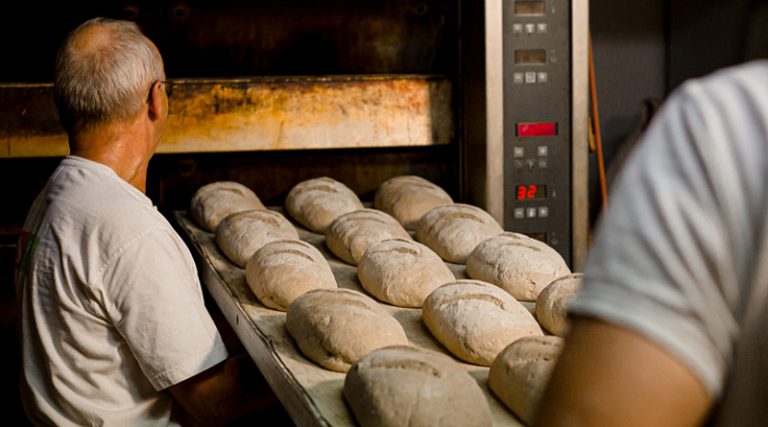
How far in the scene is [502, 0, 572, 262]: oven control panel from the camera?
2.56 meters

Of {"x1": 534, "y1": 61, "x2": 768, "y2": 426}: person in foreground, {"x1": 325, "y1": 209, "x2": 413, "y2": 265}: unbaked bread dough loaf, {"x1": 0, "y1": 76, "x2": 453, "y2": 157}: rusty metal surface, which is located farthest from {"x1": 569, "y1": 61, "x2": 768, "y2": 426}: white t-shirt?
{"x1": 0, "y1": 76, "x2": 453, "y2": 157}: rusty metal surface

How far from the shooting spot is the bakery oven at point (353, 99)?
8.45 feet

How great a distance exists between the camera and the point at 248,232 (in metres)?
2.36

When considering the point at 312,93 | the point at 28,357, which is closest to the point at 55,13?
the point at 312,93

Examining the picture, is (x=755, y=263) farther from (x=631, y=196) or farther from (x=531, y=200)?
(x=531, y=200)

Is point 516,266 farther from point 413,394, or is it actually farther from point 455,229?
point 413,394

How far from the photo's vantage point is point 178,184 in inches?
112

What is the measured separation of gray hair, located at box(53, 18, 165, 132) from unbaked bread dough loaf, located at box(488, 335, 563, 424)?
0.95 meters

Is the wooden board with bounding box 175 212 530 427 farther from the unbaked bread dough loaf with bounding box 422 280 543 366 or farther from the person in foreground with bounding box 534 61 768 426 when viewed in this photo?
the person in foreground with bounding box 534 61 768 426

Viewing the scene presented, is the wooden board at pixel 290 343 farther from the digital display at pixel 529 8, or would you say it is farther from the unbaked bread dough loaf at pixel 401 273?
the digital display at pixel 529 8

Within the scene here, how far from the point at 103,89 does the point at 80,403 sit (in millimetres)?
640

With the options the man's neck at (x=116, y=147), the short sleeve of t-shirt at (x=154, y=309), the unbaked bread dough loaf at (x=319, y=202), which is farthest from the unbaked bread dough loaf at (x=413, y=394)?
the unbaked bread dough loaf at (x=319, y=202)

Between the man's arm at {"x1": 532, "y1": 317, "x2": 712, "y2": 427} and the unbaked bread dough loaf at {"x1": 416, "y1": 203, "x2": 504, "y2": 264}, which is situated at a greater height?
the man's arm at {"x1": 532, "y1": 317, "x2": 712, "y2": 427}

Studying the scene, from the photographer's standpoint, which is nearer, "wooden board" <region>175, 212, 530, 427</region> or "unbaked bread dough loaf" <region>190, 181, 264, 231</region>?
"wooden board" <region>175, 212, 530, 427</region>
